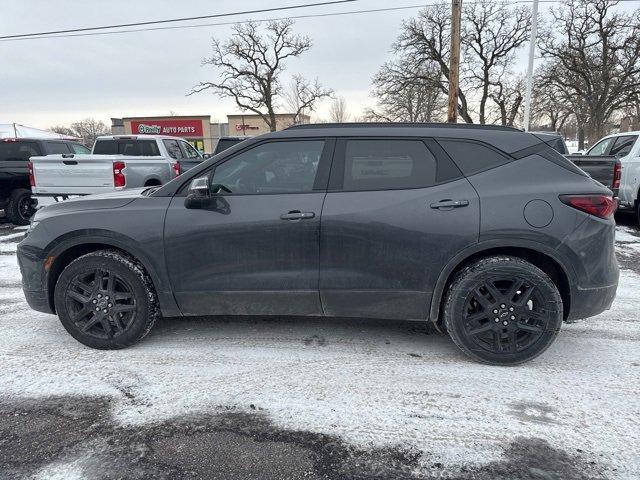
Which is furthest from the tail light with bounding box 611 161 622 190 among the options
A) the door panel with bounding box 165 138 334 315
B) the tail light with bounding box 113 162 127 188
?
the tail light with bounding box 113 162 127 188

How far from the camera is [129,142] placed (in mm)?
11055

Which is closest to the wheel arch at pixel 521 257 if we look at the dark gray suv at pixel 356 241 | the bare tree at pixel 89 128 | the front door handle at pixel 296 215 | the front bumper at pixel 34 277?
the dark gray suv at pixel 356 241

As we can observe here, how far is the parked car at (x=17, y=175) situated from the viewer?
9.77 meters

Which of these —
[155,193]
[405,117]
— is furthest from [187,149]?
[405,117]

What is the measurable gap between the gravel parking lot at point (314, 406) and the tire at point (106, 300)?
6.3 inches

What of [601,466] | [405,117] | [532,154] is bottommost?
[601,466]

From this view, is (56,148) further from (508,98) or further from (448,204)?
(508,98)

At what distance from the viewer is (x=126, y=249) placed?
336 cm

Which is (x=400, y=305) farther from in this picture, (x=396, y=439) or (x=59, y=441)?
(x=59, y=441)

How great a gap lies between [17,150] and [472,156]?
35.1 feet

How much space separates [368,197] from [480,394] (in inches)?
60.6

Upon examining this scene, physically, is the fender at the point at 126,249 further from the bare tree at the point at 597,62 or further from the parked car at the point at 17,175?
the bare tree at the point at 597,62

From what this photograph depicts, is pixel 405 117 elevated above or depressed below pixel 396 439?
above

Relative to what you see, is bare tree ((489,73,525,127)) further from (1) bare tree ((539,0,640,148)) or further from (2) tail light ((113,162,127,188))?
(2) tail light ((113,162,127,188))
